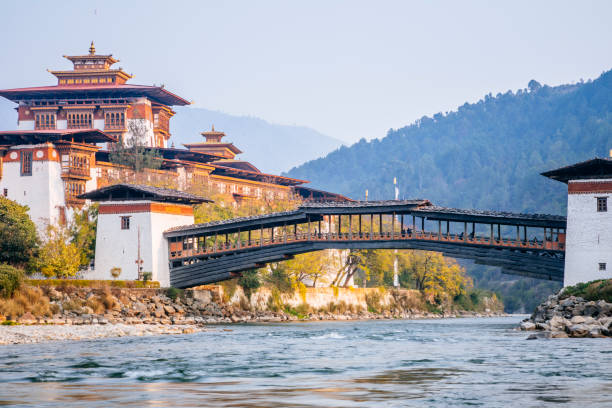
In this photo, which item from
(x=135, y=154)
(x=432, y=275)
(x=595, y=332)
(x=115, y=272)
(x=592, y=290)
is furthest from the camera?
(x=432, y=275)

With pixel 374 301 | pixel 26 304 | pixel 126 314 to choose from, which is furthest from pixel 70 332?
pixel 374 301

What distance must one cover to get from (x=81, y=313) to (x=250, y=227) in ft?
45.5

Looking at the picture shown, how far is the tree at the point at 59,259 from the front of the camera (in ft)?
187

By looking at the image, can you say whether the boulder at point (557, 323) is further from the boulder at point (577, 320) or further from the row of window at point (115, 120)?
the row of window at point (115, 120)

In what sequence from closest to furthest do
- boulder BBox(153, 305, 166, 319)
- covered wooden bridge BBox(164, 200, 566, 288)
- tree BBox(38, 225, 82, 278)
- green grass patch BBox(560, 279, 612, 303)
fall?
green grass patch BBox(560, 279, 612, 303)
covered wooden bridge BBox(164, 200, 566, 288)
boulder BBox(153, 305, 166, 319)
tree BBox(38, 225, 82, 278)

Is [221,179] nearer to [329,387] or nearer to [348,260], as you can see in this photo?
[348,260]

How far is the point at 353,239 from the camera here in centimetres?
5622

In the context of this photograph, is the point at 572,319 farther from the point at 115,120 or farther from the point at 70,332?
the point at 115,120

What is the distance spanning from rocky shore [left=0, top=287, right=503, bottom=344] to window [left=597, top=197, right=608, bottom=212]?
854 inches

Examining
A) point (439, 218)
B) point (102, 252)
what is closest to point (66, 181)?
point (102, 252)

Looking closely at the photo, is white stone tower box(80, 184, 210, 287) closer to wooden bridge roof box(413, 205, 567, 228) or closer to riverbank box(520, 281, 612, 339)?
wooden bridge roof box(413, 205, 567, 228)

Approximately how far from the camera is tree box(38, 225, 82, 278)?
56.9 m

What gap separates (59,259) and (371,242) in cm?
1957

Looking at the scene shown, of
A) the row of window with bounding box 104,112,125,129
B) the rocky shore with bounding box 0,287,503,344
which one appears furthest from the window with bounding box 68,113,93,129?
the rocky shore with bounding box 0,287,503,344
